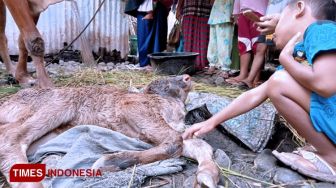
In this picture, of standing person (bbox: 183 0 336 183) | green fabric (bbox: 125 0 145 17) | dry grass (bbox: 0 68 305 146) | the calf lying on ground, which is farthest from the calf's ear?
green fabric (bbox: 125 0 145 17)

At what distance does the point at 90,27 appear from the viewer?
812cm

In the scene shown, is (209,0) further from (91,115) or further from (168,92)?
Answer: (91,115)

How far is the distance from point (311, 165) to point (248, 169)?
1.17 ft

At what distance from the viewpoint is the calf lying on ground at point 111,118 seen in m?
2.08

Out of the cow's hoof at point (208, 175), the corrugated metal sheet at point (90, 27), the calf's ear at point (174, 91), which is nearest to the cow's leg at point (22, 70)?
the calf's ear at point (174, 91)

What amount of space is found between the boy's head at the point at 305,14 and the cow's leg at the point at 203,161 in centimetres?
83

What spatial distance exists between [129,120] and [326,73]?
1203mm

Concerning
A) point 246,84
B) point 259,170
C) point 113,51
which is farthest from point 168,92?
point 113,51

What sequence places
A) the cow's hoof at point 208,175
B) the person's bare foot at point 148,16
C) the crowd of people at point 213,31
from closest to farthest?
the cow's hoof at point 208,175, the crowd of people at point 213,31, the person's bare foot at point 148,16

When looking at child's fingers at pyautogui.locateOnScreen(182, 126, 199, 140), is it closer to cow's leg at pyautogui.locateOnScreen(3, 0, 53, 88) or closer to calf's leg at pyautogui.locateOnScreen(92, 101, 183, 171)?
calf's leg at pyautogui.locateOnScreen(92, 101, 183, 171)

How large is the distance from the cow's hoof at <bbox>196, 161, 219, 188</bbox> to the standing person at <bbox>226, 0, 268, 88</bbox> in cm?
269

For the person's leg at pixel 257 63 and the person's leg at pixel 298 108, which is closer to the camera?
the person's leg at pixel 298 108

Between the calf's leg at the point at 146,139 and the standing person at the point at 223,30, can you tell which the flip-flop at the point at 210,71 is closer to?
the standing person at the point at 223,30

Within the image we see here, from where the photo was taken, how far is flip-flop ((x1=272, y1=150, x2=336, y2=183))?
6.56ft
